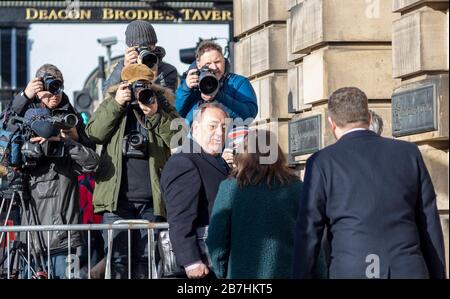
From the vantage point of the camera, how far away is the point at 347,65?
517 inches

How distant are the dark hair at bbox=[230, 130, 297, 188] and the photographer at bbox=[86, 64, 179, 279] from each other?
2.30 m

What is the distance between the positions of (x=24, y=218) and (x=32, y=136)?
622mm

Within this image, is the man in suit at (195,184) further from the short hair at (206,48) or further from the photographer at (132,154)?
the short hair at (206,48)

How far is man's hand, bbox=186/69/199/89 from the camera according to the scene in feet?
36.3

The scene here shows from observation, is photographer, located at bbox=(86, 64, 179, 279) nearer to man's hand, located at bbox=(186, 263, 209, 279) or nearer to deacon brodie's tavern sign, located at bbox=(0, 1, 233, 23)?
man's hand, located at bbox=(186, 263, 209, 279)

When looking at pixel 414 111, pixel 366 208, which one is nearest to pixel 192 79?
pixel 414 111

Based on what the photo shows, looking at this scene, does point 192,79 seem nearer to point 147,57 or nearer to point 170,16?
point 147,57

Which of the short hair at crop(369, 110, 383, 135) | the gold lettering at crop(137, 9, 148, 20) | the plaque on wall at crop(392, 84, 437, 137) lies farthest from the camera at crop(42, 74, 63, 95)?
the gold lettering at crop(137, 9, 148, 20)

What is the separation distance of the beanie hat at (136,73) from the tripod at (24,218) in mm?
1152

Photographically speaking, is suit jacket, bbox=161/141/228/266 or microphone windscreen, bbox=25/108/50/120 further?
microphone windscreen, bbox=25/108/50/120

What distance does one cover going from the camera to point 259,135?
8.64 metres

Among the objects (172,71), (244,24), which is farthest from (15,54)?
(172,71)

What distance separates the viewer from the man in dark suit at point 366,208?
26.3 ft
